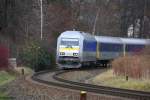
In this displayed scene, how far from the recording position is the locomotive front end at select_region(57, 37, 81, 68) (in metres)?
46.7

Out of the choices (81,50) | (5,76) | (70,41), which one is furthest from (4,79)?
(70,41)

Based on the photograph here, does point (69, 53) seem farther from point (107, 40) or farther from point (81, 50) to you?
point (107, 40)

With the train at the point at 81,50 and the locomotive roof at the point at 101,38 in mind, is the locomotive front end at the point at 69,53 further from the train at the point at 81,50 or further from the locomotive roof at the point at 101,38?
the locomotive roof at the point at 101,38

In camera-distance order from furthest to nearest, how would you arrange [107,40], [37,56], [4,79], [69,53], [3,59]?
[107,40], [37,56], [69,53], [3,59], [4,79]

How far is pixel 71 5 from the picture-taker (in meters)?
83.0

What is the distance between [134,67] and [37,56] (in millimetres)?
17352

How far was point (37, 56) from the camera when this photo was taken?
48.8 m

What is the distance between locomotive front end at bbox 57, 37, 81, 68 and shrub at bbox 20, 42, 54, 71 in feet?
7.25

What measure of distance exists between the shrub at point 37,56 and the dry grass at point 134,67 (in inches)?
526

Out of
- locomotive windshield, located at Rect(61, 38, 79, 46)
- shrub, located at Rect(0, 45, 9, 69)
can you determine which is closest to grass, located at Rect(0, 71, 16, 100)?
shrub, located at Rect(0, 45, 9, 69)

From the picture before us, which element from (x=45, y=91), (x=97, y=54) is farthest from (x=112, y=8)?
(x=45, y=91)

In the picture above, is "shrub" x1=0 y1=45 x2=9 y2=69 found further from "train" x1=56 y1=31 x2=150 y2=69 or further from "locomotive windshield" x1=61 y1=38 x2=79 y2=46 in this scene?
"locomotive windshield" x1=61 y1=38 x2=79 y2=46

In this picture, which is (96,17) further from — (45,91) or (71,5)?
(45,91)

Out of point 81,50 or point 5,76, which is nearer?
point 5,76
